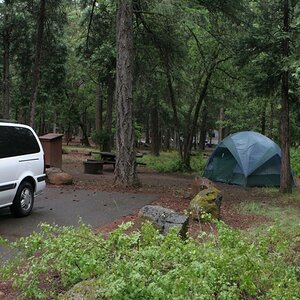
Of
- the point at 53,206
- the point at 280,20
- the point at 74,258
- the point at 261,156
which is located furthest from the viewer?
the point at 261,156

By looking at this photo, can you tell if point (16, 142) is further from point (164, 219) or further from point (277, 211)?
point (277, 211)

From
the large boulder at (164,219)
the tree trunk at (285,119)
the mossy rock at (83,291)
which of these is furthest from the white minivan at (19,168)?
the tree trunk at (285,119)

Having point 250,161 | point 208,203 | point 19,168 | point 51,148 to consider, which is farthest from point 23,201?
point 250,161

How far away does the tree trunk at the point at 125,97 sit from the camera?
1395 cm

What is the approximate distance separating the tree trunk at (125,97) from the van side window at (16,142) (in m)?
4.37

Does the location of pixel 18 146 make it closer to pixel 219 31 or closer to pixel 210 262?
pixel 210 262

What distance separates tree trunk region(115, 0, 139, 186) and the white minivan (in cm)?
432

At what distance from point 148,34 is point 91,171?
599 centimetres

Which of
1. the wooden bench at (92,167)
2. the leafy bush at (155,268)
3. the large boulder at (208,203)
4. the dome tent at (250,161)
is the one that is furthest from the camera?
the wooden bench at (92,167)

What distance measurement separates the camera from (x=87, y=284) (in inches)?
182

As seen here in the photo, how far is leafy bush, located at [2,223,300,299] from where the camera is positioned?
13.2ft

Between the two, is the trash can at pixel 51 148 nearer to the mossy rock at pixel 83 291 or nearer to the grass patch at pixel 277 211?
the grass patch at pixel 277 211

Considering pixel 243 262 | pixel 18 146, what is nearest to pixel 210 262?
pixel 243 262

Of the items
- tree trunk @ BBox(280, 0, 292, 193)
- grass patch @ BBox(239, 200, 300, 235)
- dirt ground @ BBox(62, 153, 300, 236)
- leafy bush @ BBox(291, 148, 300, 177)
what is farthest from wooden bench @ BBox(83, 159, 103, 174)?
leafy bush @ BBox(291, 148, 300, 177)
